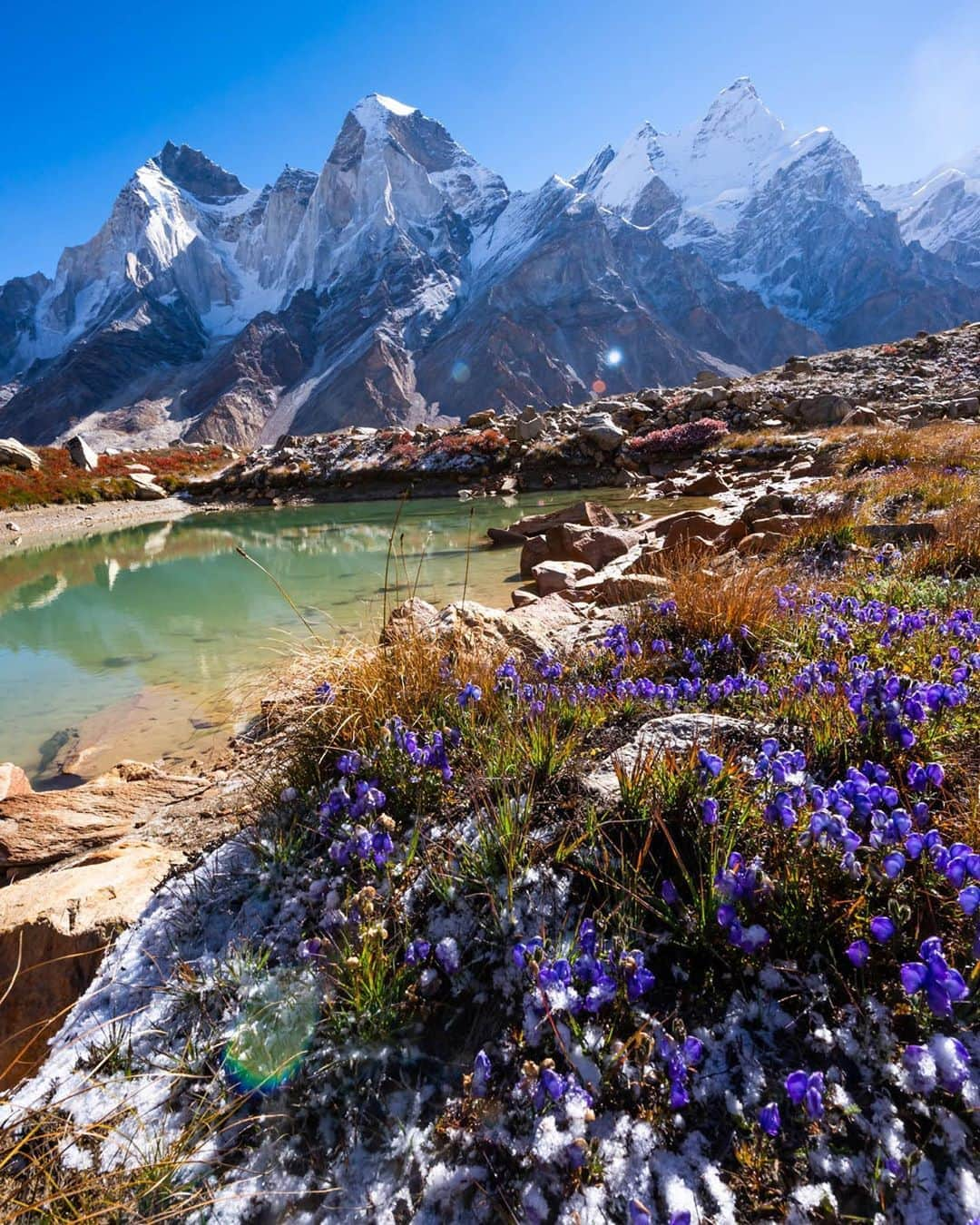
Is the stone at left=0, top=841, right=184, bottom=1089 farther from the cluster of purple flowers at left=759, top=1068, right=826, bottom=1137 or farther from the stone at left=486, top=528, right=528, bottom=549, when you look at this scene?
the stone at left=486, top=528, right=528, bottom=549

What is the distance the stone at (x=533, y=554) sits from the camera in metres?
9.98

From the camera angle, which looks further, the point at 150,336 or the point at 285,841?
the point at 150,336

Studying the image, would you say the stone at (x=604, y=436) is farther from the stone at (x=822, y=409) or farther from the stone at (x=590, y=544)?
the stone at (x=590, y=544)

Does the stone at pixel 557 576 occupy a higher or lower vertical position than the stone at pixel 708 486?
lower

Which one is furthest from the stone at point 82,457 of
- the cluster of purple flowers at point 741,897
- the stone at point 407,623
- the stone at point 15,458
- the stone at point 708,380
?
the cluster of purple flowers at point 741,897

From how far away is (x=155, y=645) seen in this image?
8.59 m

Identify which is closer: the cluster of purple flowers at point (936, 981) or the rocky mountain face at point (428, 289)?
the cluster of purple flowers at point (936, 981)

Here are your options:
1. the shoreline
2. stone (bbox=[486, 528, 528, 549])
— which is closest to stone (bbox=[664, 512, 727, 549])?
stone (bbox=[486, 528, 528, 549])

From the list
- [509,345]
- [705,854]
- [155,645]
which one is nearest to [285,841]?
[705,854]

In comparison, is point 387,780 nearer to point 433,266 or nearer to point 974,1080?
point 974,1080

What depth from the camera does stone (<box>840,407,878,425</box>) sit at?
17.7 metres

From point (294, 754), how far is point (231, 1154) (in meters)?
1.51

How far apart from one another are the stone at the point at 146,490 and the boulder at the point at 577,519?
81.1ft

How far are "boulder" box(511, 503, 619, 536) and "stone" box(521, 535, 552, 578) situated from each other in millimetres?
1583
